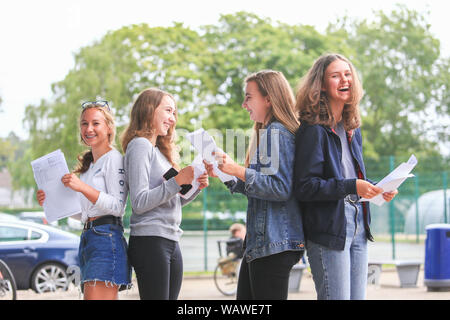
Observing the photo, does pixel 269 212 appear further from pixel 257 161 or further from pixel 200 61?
pixel 200 61

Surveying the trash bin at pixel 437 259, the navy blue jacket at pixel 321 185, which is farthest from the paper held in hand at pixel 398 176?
the trash bin at pixel 437 259

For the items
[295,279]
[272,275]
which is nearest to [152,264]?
[272,275]

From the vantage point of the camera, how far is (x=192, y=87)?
3006 cm

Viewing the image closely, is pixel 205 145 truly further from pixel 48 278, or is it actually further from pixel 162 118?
pixel 48 278

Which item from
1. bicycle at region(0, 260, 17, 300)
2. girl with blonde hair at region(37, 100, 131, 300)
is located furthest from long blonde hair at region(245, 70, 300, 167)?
bicycle at region(0, 260, 17, 300)

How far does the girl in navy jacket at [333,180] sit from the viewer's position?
120 inches

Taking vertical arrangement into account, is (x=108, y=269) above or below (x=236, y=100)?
below

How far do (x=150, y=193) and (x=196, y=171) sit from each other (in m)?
0.26

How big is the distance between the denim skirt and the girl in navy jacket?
0.94 meters

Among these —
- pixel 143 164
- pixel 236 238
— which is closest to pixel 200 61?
pixel 236 238

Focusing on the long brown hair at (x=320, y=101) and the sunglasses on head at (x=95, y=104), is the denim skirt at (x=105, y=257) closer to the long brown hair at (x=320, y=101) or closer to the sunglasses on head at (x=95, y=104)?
the sunglasses on head at (x=95, y=104)

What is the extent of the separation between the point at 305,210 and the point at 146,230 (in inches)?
33.1

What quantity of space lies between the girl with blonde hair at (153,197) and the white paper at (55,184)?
322 mm

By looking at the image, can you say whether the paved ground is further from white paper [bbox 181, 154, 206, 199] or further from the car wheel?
white paper [bbox 181, 154, 206, 199]
